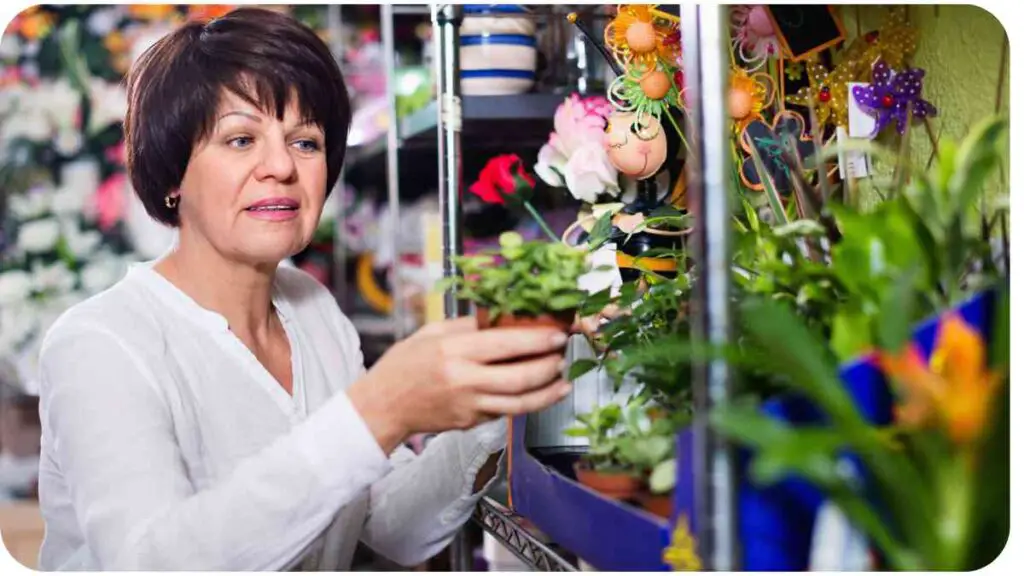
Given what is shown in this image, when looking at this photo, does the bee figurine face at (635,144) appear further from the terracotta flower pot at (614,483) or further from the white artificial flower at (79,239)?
the white artificial flower at (79,239)

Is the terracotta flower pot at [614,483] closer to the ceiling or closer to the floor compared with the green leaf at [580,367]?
closer to the floor

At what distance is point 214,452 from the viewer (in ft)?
3.94

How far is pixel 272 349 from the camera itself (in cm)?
138

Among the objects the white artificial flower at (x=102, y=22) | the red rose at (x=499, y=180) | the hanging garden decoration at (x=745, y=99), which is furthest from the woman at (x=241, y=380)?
the white artificial flower at (x=102, y=22)

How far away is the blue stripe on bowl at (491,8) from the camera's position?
1488 mm

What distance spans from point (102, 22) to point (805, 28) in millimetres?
1792

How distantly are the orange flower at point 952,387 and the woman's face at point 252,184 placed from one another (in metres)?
0.79

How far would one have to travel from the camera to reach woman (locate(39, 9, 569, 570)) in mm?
923

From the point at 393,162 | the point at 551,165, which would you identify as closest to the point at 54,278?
the point at 393,162

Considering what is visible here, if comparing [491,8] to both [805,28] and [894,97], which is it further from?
[894,97]

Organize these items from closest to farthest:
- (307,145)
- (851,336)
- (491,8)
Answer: (851,336) < (307,145) < (491,8)

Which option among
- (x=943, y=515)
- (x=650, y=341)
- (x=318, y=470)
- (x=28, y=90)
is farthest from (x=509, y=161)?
(x=28, y=90)

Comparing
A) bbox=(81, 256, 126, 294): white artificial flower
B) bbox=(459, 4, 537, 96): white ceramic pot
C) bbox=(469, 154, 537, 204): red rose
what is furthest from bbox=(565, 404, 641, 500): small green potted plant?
bbox=(81, 256, 126, 294): white artificial flower

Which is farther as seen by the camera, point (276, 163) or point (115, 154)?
point (115, 154)
